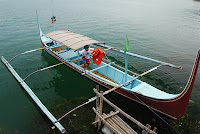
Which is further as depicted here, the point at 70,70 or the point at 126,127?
the point at 70,70

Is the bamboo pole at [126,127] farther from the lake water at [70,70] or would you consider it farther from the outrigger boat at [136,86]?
the lake water at [70,70]

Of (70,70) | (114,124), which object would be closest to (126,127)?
(114,124)

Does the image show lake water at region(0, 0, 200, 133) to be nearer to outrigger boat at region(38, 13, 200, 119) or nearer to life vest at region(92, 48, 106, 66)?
outrigger boat at region(38, 13, 200, 119)

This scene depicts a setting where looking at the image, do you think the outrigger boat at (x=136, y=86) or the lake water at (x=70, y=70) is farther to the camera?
the lake water at (x=70, y=70)

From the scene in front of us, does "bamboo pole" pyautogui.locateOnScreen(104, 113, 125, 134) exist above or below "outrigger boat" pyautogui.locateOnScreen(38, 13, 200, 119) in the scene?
below

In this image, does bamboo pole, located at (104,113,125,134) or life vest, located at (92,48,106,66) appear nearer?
bamboo pole, located at (104,113,125,134)

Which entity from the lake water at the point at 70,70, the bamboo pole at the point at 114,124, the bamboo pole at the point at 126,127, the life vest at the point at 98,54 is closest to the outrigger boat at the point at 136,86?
the life vest at the point at 98,54

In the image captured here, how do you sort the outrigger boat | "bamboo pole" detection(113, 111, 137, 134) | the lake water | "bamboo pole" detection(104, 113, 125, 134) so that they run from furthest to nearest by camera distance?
the lake water, the outrigger boat, "bamboo pole" detection(104, 113, 125, 134), "bamboo pole" detection(113, 111, 137, 134)

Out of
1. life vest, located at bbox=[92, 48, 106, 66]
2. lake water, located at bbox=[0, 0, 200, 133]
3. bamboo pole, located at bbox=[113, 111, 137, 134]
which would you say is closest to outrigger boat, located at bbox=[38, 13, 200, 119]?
life vest, located at bbox=[92, 48, 106, 66]

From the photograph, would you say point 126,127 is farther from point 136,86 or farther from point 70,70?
point 70,70

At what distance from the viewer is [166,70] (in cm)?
1596

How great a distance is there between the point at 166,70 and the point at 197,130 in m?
7.71

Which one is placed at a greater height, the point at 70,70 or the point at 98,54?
the point at 98,54

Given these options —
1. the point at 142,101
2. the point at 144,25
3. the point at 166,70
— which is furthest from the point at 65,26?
the point at 142,101
